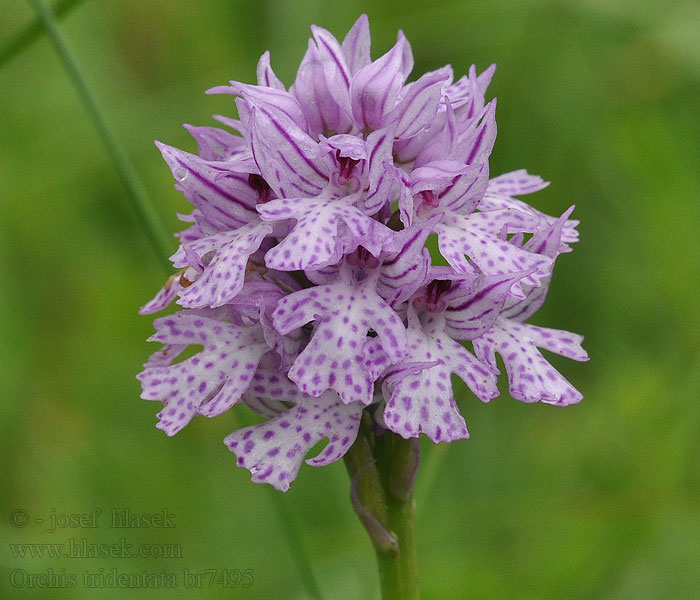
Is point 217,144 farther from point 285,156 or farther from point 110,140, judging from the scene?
point 110,140

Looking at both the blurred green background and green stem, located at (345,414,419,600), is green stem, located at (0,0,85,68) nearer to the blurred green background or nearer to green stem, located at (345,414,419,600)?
the blurred green background

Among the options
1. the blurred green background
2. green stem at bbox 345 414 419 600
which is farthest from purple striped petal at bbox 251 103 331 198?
the blurred green background

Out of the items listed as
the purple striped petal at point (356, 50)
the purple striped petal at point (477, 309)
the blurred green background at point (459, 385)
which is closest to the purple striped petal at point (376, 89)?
the purple striped petal at point (356, 50)

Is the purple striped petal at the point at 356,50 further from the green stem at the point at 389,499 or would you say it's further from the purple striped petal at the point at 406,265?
the green stem at the point at 389,499

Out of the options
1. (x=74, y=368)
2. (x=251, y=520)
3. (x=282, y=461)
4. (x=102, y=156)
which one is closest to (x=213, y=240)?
(x=282, y=461)

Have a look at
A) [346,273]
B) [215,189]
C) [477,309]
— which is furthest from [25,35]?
[477,309]

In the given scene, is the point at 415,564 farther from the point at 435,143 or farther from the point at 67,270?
the point at 67,270
